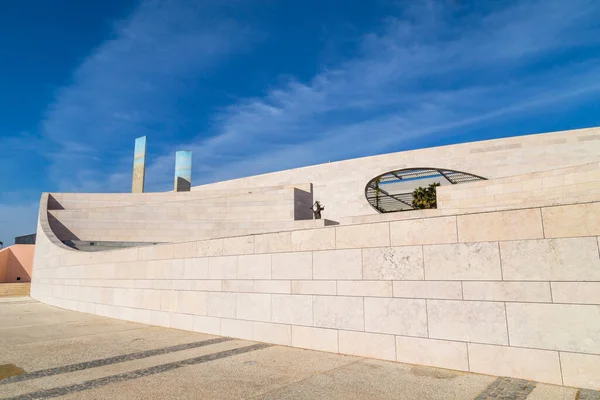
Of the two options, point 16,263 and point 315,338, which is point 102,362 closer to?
point 315,338

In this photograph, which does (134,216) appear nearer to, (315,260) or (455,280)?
(315,260)

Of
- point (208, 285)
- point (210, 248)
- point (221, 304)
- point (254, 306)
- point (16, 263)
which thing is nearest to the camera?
point (254, 306)

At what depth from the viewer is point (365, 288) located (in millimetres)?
7059

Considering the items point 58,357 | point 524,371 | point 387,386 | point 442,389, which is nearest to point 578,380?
point 524,371

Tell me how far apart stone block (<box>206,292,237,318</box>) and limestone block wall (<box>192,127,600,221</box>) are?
25201 millimetres

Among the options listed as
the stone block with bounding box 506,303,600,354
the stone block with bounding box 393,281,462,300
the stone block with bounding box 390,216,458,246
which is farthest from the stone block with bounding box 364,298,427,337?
the stone block with bounding box 506,303,600,354

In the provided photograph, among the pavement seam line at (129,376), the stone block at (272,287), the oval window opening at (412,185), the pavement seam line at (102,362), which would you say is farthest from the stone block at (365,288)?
the oval window opening at (412,185)

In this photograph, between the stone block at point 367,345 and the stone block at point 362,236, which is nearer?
the stone block at point 367,345

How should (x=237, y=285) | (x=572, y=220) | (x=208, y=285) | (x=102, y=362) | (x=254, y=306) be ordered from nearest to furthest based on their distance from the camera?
(x=572, y=220), (x=102, y=362), (x=254, y=306), (x=237, y=285), (x=208, y=285)

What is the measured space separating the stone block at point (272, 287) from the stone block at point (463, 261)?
310 centimetres

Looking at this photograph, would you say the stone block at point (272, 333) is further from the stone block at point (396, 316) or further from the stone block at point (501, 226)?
the stone block at point (501, 226)

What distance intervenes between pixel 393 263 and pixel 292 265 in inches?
92.5

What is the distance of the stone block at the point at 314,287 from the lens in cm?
753

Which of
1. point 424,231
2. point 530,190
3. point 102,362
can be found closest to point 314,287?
point 424,231
